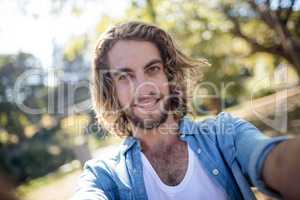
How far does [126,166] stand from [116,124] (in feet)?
2.35

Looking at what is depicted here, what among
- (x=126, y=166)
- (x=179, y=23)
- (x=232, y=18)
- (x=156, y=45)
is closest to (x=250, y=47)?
(x=232, y=18)

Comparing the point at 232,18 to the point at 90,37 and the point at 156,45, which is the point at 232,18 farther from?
the point at 156,45

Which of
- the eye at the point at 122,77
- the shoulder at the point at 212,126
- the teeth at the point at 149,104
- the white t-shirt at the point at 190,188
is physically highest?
the eye at the point at 122,77

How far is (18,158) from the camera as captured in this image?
14617mm

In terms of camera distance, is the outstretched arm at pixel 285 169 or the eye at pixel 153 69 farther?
the eye at pixel 153 69

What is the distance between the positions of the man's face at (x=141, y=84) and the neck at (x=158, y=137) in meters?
0.03

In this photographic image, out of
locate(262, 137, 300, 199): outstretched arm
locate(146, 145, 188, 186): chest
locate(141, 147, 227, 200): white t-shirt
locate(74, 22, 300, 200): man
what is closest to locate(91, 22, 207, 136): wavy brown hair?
locate(74, 22, 300, 200): man

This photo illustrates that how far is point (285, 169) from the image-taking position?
88 centimetres

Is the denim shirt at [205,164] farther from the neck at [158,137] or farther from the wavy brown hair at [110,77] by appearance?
A: the wavy brown hair at [110,77]

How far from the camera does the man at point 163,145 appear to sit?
99 centimetres

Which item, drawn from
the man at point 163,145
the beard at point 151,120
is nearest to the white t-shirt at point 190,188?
the man at point 163,145

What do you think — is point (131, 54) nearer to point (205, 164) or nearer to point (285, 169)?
point (205, 164)

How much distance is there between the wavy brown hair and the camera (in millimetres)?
2240

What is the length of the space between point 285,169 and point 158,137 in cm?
102
